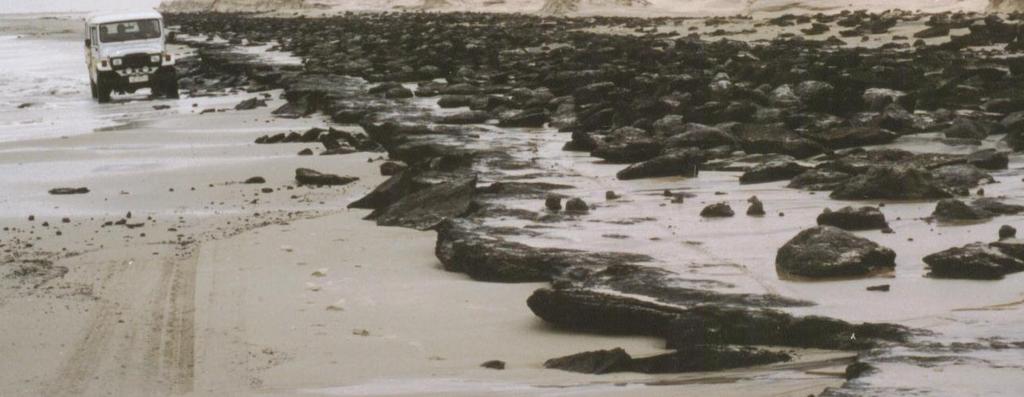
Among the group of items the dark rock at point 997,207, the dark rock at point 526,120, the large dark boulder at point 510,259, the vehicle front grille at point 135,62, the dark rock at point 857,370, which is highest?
the vehicle front grille at point 135,62

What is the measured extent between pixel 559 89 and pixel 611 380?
1432cm

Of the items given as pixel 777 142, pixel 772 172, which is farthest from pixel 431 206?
pixel 777 142

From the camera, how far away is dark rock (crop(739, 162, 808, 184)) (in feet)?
33.8

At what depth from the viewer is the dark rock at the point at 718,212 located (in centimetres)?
880

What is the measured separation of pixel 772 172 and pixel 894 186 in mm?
1398

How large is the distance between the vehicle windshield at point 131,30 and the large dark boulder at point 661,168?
16.8 metres

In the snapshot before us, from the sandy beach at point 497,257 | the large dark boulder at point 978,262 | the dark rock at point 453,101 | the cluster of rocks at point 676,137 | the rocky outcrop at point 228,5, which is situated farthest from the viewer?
the rocky outcrop at point 228,5

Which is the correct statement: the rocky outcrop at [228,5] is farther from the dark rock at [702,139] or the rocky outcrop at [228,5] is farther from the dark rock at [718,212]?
the dark rock at [718,212]

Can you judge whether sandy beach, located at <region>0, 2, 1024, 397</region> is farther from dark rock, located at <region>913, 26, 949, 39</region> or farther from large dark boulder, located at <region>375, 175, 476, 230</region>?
dark rock, located at <region>913, 26, 949, 39</region>

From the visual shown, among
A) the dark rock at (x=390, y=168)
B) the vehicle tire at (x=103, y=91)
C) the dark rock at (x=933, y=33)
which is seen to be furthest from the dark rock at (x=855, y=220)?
the dark rock at (x=933, y=33)

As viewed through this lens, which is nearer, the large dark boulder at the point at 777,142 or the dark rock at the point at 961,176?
the dark rock at the point at 961,176

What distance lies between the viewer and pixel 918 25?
31281 millimetres

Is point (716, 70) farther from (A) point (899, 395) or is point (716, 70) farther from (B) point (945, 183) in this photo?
(A) point (899, 395)

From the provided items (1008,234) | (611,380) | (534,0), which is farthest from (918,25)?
(534,0)
